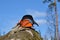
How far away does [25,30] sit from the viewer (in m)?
2.46

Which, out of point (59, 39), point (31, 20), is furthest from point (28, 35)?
point (59, 39)

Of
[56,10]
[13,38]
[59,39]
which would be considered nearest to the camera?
[13,38]

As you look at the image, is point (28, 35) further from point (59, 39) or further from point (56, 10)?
point (56, 10)

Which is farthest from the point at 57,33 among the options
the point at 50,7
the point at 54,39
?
the point at 50,7

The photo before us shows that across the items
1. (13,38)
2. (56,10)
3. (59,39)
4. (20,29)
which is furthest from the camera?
(56,10)

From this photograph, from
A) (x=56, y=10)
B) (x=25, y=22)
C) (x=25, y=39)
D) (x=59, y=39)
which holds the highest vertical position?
(x=56, y=10)

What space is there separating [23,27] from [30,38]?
18 cm

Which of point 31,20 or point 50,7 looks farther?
point 50,7

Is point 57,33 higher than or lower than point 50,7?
lower

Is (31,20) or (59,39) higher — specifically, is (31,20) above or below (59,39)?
below

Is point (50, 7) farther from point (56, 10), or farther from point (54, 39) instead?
point (54, 39)

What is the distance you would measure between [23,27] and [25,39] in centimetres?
24

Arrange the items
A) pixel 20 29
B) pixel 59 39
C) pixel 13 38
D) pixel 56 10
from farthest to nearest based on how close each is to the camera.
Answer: pixel 56 10 < pixel 59 39 < pixel 20 29 < pixel 13 38

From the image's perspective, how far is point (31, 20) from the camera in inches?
99.6
